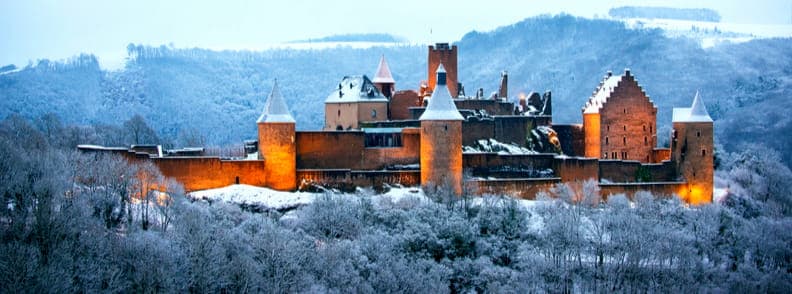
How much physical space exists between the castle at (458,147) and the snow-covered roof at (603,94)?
2.8 inches

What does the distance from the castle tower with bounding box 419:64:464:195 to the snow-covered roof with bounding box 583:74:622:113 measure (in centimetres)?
946

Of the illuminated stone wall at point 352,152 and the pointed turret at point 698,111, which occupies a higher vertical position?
the pointed turret at point 698,111

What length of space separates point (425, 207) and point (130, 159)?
1142 centimetres

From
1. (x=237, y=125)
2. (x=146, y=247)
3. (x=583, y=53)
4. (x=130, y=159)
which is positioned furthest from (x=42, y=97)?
(x=146, y=247)

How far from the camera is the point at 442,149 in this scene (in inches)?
2345

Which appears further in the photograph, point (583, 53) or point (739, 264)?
point (583, 53)

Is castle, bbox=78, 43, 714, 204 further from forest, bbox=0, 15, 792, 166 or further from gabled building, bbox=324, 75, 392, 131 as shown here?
forest, bbox=0, 15, 792, 166

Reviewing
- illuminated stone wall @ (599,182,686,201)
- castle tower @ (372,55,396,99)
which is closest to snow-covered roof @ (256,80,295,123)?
castle tower @ (372,55,396,99)

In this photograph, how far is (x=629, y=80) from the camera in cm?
6694

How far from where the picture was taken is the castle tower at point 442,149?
59.6 metres

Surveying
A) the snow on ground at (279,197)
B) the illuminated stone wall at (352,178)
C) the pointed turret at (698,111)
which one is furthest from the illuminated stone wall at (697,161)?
the illuminated stone wall at (352,178)

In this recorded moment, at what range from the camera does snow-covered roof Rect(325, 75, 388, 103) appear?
221 feet

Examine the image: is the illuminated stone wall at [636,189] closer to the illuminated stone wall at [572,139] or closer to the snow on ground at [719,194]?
the snow on ground at [719,194]

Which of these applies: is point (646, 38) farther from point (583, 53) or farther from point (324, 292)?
point (324, 292)
